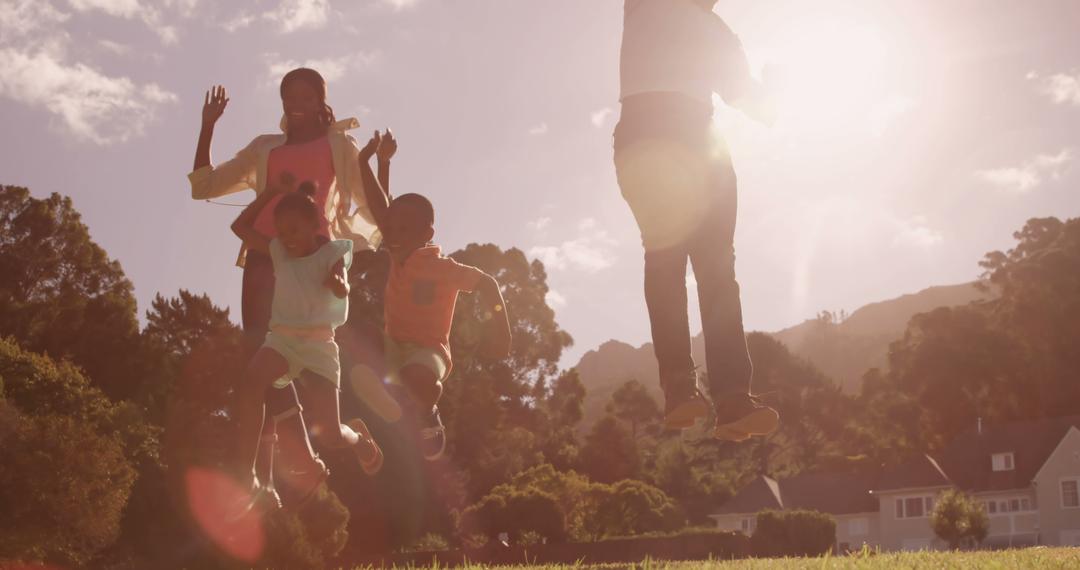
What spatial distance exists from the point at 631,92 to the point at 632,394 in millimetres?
73341

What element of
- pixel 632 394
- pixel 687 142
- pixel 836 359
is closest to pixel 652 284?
pixel 687 142

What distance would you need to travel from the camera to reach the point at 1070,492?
2191 inches

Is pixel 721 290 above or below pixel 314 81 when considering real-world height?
below

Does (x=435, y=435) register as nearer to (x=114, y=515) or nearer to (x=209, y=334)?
(x=114, y=515)

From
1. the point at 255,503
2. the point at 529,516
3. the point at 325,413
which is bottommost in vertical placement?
the point at 529,516

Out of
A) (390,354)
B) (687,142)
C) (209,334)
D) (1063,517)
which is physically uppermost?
(209,334)

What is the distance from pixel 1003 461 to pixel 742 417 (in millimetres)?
60051

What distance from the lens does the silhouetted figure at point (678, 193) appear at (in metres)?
5.37

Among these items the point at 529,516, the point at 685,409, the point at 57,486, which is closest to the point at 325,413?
the point at 685,409

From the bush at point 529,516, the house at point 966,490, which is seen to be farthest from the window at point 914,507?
the bush at point 529,516

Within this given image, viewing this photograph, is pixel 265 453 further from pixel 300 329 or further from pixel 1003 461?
pixel 1003 461

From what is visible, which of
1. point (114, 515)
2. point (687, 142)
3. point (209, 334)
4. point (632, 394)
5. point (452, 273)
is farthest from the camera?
point (632, 394)

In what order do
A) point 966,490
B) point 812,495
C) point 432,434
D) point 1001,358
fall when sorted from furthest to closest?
point 1001,358
point 812,495
point 966,490
point 432,434

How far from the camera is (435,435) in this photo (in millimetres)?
6766
